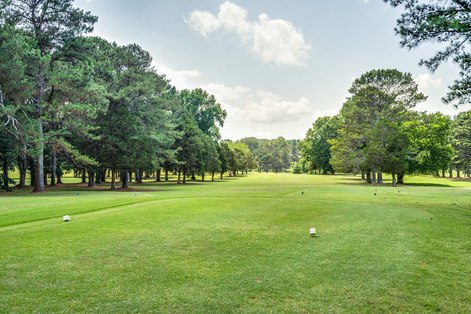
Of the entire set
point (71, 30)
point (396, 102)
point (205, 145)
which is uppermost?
point (71, 30)

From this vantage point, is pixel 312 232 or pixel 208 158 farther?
pixel 208 158

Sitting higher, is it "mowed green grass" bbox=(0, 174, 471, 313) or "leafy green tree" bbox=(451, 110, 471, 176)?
"leafy green tree" bbox=(451, 110, 471, 176)

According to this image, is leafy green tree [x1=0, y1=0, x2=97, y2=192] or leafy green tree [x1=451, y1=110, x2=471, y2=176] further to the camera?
leafy green tree [x1=451, y1=110, x2=471, y2=176]

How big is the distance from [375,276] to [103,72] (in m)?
39.3

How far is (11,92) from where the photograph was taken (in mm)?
31281

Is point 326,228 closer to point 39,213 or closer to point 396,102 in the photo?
point 39,213

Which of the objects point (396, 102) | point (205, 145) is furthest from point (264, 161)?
point (396, 102)

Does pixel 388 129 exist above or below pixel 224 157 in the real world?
above

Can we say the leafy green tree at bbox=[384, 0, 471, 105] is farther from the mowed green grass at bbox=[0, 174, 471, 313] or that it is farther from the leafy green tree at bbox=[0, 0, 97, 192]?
the leafy green tree at bbox=[0, 0, 97, 192]

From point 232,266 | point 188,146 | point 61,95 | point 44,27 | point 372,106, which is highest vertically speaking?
point 44,27

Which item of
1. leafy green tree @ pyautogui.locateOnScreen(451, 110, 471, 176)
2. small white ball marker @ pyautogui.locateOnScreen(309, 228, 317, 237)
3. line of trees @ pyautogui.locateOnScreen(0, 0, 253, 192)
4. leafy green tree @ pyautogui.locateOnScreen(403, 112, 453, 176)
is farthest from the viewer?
leafy green tree @ pyautogui.locateOnScreen(451, 110, 471, 176)

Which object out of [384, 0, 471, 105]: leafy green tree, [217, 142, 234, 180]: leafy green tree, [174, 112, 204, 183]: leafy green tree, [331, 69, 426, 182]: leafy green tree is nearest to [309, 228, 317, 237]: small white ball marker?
[384, 0, 471, 105]: leafy green tree

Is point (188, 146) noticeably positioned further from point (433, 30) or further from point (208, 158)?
point (433, 30)

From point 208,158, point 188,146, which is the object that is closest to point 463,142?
point 208,158
